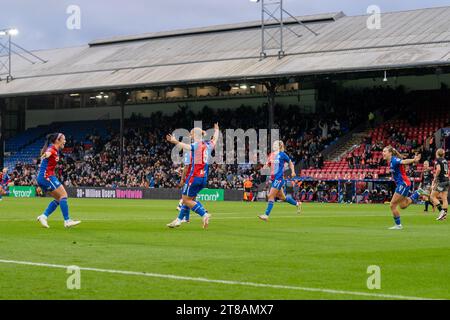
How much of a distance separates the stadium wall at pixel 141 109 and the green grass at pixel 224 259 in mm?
44186

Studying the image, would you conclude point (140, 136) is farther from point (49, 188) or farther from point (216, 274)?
point (216, 274)

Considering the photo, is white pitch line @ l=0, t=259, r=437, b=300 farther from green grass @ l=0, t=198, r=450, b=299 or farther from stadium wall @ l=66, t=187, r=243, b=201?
stadium wall @ l=66, t=187, r=243, b=201

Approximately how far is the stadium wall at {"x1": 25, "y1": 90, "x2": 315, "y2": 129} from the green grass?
44186 millimetres

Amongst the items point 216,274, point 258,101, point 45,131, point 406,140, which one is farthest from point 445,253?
point 45,131

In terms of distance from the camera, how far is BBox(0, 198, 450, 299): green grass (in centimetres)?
Answer: 1048

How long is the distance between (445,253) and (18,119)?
73.4 metres

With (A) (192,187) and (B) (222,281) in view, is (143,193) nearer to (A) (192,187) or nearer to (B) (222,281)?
(A) (192,187)

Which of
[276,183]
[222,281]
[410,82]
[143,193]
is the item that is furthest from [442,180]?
[410,82]

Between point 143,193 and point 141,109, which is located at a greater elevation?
point 141,109

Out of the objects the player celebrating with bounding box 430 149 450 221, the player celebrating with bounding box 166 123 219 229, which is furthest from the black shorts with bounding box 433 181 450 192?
the player celebrating with bounding box 166 123 219 229

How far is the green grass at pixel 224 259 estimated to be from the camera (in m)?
10.5

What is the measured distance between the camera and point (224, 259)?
A: 14.2m

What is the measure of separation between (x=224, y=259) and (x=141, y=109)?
63792 mm

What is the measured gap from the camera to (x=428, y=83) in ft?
203
